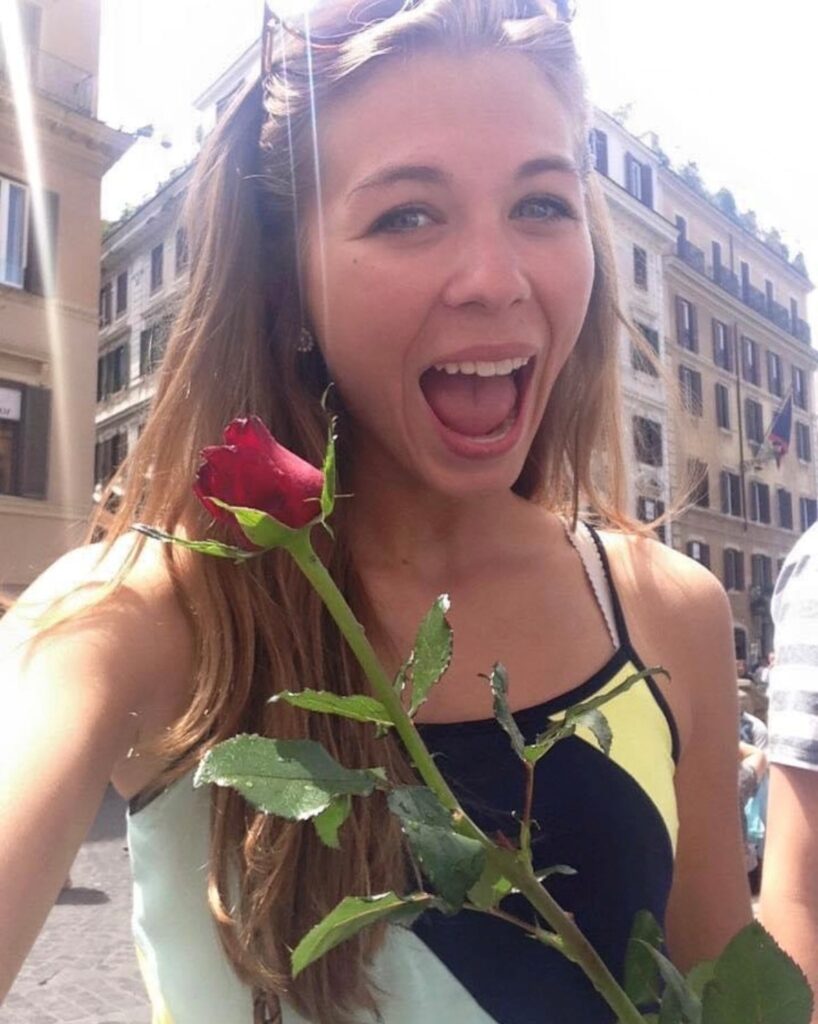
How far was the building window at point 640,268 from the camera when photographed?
76.0ft

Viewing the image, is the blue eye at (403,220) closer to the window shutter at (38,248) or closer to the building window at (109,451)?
the window shutter at (38,248)

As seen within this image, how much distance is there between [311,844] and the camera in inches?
29.4

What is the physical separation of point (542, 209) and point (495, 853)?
623 mm

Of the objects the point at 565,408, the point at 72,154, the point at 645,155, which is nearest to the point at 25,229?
the point at 72,154

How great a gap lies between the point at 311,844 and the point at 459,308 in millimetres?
380

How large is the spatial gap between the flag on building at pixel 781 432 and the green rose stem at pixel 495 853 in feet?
67.1

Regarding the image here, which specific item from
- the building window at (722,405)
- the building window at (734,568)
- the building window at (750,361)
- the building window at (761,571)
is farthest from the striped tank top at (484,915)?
the building window at (750,361)

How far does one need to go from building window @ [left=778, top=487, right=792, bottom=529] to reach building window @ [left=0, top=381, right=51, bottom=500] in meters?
20.5

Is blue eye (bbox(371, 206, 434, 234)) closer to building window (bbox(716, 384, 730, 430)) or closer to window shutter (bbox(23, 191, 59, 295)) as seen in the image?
window shutter (bbox(23, 191, 59, 295))

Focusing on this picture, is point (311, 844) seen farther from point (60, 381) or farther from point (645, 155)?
point (645, 155)

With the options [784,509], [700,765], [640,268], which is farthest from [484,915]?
[784,509]

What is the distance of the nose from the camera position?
0.77 metres

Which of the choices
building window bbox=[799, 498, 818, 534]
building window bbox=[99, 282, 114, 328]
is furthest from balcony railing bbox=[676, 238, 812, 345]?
building window bbox=[99, 282, 114, 328]

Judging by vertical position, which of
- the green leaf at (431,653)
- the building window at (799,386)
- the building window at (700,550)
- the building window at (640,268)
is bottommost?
the green leaf at (431,653)
